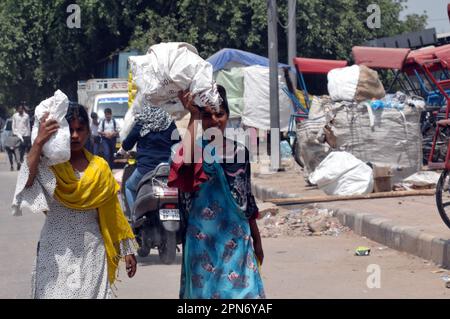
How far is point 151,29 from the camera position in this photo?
3180 cm

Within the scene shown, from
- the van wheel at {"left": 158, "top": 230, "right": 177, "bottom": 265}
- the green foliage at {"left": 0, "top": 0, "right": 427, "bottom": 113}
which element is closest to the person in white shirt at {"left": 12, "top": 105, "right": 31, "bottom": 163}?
the green foliage at {"left": 0, "top": 0, "right": 427, "bottom": 113}

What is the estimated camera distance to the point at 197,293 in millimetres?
4727

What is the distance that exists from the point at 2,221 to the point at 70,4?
19688mm

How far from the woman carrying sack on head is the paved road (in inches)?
97.9

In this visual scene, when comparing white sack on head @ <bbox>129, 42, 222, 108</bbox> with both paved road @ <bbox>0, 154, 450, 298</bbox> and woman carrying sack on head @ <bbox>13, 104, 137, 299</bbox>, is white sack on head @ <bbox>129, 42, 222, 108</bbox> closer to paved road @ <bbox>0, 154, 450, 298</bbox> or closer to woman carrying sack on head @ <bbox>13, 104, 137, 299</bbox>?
woman carrying sack on head @ <bbox>13, 104, 137, 299</bbox>

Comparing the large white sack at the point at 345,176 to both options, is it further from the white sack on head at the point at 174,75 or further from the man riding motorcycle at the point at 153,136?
the white sack on head at the point at 174,75

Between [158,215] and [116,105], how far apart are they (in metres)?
17.2

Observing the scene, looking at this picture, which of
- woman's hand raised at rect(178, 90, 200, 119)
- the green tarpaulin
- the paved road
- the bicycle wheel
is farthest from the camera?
the green tarpaulin

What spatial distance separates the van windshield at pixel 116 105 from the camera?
83.7ft

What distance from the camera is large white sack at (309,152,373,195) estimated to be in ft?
42.4

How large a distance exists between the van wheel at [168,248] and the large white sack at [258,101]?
16950 millimetres

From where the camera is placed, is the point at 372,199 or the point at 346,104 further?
the point at 346,104
